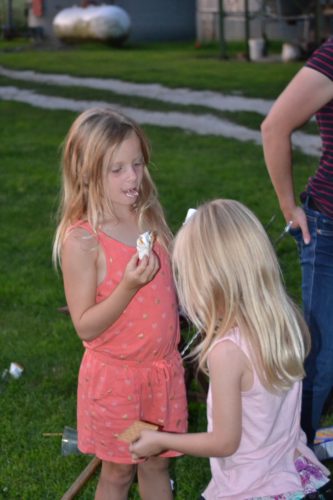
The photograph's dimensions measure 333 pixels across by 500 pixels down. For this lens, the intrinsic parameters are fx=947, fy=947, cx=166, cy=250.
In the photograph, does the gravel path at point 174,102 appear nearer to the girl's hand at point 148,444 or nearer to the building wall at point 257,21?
the building wall at point 257,21

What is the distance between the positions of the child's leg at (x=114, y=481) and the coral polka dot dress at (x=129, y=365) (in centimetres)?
10

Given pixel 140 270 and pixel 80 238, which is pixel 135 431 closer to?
pixel 140 270

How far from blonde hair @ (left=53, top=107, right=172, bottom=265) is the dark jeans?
0.58m

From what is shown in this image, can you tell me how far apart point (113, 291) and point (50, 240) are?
171 inches

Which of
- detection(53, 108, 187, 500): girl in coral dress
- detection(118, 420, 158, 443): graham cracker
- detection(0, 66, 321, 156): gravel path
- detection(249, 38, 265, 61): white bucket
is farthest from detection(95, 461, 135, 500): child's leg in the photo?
detection(249, 38, 265, 61): white bucket

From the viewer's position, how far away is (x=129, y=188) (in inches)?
113

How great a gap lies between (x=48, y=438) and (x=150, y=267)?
1747mm

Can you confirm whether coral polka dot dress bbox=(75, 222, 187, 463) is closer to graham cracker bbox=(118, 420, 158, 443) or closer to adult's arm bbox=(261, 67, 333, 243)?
A: graham cracker bbox=(118, 420, 158, 443)

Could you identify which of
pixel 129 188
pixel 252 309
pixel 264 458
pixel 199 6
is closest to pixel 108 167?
pixel 129 188

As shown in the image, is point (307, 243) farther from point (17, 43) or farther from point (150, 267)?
point (17, 43)

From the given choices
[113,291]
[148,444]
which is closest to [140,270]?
[113,291]

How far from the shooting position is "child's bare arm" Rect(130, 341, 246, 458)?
228 centimetres

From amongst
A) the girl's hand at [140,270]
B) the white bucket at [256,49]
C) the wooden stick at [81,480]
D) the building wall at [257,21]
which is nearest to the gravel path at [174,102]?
the building wall at [257,21]

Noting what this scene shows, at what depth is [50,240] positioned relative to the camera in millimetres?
7047
